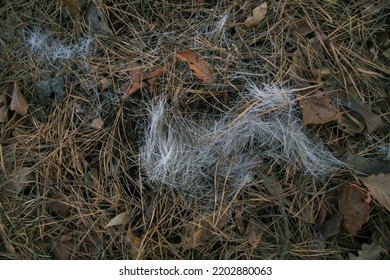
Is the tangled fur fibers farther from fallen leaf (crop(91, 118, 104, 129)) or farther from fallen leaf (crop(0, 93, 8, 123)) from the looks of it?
fallen leaf (crop(0, 93, 8, 123))

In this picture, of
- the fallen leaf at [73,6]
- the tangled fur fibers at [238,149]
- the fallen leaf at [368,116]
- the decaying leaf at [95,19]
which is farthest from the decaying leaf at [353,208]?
the fallen leaf at [73,6]

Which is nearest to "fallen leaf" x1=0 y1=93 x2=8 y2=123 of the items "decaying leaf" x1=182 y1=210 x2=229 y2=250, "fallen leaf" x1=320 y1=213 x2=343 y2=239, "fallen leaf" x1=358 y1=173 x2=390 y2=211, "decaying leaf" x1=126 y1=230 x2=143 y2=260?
"decaying leaf" x1=126 y1=230 x2=143 y2=260

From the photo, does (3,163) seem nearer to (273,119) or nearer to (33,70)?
(33,70)

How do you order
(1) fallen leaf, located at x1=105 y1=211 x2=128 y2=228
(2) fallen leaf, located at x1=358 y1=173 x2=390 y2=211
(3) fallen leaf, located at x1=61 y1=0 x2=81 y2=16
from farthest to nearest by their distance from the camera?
1. (3) fallen leaf, located at x1=61 y1=0 x2=81 y2=16
2. (1) fallen leaf, located at x1=105 y1=211 x2=128 y2=228
3. (2) fallen leaf, located at x1=358 y1=173 x2=390 y2=211

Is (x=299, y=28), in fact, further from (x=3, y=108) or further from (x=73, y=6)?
(x=3, y=108)

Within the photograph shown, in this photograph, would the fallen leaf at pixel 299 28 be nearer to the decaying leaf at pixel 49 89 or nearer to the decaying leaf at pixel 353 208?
the decaying leaf at pixel 353 208
